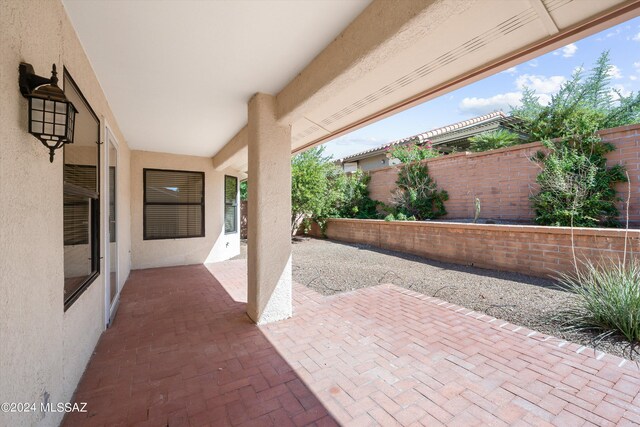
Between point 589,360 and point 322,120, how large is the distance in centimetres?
392

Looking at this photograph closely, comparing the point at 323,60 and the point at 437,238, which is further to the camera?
the point at 437,238

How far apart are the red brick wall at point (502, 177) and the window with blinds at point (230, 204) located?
6.06 meters

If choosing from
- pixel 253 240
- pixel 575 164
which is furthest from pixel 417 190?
pixel 253 240

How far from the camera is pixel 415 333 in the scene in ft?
10.8

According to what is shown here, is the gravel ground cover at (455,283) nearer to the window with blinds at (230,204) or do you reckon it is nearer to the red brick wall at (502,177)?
the red brick wall at (502,177)

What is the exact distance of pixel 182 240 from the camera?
7.20 metres

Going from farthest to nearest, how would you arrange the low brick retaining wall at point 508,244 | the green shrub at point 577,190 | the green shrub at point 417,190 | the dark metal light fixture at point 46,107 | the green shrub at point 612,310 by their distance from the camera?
1. the green shrub at point 417,190
2. the green shrub at point 577,190
3. the low brick retaining wall at point 508,244
4. the green shrub at point 612,310
5. the dark metal light fixture at point 46,107

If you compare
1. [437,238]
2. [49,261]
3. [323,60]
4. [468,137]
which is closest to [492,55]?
[323,60]

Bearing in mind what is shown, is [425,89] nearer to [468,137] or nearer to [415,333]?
[415,333]

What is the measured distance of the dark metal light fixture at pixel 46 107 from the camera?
1.50 meters

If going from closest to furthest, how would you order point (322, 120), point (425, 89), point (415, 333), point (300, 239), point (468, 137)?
point (425, 89) < point (415, 333) < point (322, 120) < point (468, 137) < point (300, 239)

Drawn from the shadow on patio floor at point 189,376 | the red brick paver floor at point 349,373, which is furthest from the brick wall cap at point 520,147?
the shadow on patio floor at point 189,376

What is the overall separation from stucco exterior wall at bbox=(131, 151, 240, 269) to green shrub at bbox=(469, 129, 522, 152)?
822cm

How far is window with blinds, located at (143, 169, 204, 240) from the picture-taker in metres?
6.81
